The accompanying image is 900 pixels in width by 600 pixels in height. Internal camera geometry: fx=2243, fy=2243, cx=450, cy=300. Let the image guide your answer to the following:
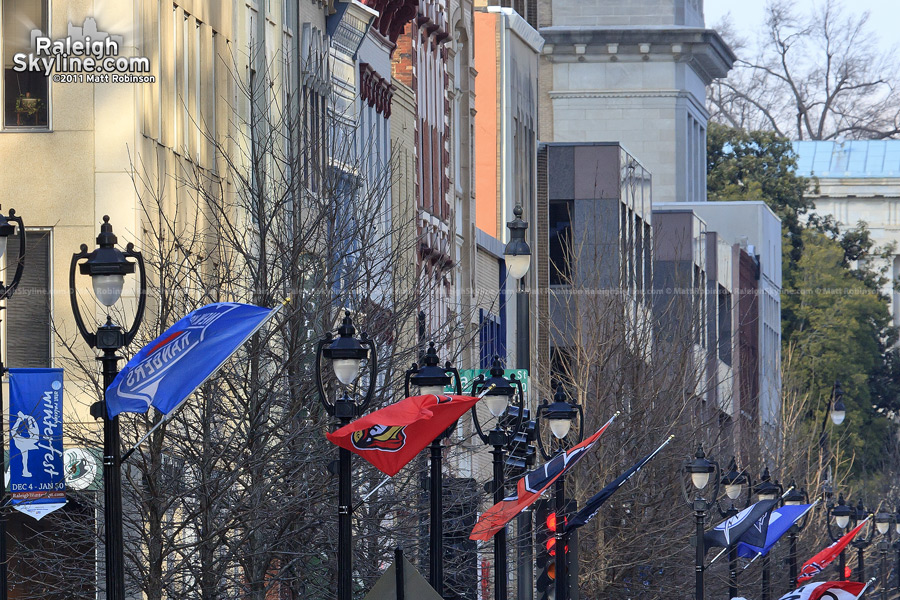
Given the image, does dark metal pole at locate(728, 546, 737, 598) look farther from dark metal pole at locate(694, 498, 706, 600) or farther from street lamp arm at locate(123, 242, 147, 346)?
street lamp arm at locate(123, 242, 147, 346)

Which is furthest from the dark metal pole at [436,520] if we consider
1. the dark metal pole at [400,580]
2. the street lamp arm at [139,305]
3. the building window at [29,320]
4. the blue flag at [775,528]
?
the blue flag at [775,528]

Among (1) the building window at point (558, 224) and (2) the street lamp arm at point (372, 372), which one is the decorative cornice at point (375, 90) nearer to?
(2) the street lamp arm at point (372, 372)

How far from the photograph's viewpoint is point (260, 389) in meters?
28.0

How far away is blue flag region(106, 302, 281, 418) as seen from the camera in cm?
1809

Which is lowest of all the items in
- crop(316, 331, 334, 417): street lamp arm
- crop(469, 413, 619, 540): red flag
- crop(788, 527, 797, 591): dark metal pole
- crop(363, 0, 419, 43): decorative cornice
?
crop(788, 527, 797, 591): dark metal pole

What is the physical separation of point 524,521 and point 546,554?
962mm

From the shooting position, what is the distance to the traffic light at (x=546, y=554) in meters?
35.5

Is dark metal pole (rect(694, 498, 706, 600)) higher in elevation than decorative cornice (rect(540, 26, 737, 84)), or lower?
lower

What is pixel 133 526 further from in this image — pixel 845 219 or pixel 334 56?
pixel 845 219

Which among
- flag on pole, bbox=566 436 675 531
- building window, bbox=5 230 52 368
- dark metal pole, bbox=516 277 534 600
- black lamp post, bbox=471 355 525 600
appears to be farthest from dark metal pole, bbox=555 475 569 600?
building window, bbox=5 230 52 368

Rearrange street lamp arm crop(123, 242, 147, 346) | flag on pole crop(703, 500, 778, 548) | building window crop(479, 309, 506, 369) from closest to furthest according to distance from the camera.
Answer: street lamp arm crop(123, 242, 147, 346), flag on pole crop(703, 500, 778, 548), building window crop(479, 309, 506, 369)

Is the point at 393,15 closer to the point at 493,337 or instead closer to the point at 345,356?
the point at 493,337

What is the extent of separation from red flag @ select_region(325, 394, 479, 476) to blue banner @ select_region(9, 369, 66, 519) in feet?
24.9

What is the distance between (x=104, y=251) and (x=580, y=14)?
82.6 meters
